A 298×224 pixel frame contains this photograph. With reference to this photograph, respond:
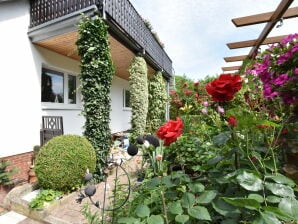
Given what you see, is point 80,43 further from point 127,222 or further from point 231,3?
point 127,222

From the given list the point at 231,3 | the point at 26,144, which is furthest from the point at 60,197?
the point at 231,3

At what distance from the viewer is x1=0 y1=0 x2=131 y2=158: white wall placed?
15.6 ft

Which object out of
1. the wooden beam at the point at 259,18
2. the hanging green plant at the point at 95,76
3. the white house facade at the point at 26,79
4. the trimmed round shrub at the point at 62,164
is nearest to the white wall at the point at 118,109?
the white house facade at the point at 26,79

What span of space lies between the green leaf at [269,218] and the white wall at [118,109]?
30.1 feet

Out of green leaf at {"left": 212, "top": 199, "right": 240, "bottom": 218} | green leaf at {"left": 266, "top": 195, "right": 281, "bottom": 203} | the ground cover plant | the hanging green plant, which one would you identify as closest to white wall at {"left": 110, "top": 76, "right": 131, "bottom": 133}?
the hanging green plant

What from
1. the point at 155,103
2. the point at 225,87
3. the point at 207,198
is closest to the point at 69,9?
the point at 225,87

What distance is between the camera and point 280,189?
0.91m

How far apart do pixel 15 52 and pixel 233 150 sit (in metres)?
5.58

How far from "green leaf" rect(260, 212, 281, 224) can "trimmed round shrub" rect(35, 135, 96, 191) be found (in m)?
3.36

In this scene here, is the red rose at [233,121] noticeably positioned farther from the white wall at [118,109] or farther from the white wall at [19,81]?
the white wall at [118,109]

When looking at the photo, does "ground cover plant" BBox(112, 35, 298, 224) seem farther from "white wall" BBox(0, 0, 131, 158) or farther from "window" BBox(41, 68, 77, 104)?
"window" BBox(41, 68, 77, 104)

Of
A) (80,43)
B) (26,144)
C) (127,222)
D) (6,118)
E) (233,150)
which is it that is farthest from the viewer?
(26,144)

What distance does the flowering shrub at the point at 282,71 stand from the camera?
1.30 metres

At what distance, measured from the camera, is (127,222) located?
1024 millimetres
